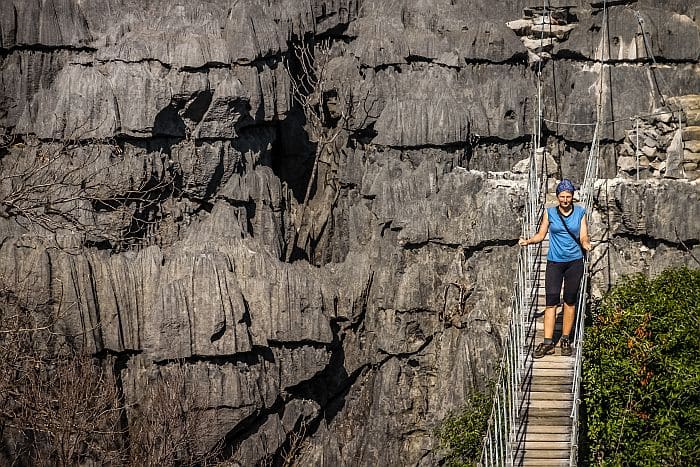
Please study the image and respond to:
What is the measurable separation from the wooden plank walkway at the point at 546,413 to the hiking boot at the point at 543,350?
5cm

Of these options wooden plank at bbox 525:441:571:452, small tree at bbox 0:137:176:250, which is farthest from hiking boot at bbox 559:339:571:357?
small tree at bbox 0:137:176:250

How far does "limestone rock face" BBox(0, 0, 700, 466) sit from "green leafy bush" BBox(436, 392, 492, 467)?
127 centimetres

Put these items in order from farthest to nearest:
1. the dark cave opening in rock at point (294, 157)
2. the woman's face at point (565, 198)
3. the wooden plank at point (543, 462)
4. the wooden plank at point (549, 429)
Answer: the dark cave opening in rock at point (294, 157) → the woman's face at point (565, 198) → the wooden plank at point (549, 429) → the wooden plank at point (543, 462)

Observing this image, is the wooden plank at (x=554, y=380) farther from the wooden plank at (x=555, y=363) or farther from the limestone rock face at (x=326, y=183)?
the limestone rock face at (x=326, y=183)

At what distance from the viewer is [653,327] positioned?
49.2 feet

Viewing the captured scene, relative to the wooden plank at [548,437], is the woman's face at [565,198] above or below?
above

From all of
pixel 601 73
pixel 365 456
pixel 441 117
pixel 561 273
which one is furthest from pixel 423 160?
pixel 561 273

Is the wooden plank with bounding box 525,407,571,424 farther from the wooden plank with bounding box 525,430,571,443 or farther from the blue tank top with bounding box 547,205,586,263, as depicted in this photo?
the blue tank top with bounding box 547,205,586,263

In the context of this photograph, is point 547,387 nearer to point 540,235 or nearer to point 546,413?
point 546,413

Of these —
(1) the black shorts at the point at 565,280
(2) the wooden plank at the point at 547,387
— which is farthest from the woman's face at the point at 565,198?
(2) the wooden plank at the point at 547,387

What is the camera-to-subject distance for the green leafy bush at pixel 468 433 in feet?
54.7

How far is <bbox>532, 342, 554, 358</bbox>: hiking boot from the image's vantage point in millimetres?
13016

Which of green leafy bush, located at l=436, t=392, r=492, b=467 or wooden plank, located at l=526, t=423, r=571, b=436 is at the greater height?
wooden plank, located at l=526, t=423, r=571, b=436

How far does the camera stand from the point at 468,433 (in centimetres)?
1680
